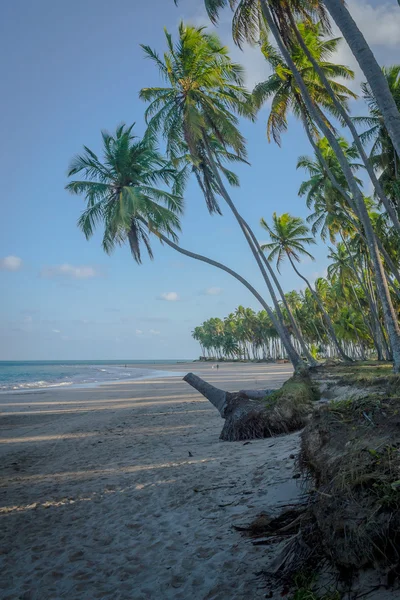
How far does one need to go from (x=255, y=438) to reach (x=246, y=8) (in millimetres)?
12569

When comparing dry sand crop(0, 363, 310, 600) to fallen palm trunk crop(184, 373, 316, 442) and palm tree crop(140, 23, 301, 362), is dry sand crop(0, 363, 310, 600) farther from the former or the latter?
palm tree crop(140, 23, 301, 362)

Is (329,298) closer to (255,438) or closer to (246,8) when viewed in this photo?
(246,8)

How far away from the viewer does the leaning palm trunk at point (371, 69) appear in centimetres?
574

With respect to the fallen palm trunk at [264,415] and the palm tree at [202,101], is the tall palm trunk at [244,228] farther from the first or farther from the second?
the fallen palm trunk at [264,415]

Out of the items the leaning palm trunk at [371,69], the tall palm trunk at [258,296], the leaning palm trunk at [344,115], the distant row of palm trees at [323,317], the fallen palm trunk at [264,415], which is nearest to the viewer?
the leaning palm trunk at [371,69]

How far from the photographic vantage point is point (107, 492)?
15.3ft

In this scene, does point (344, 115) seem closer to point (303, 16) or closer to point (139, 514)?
point (303, 16)

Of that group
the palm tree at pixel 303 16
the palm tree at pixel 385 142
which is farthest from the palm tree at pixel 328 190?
the palm tree at pixel 303 16

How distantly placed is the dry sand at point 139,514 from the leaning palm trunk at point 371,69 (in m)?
5.39

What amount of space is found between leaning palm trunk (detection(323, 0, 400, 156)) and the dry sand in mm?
5394

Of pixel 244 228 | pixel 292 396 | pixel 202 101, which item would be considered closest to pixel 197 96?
pixel 202 101

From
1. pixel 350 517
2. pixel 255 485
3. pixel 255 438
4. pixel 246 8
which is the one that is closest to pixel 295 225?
pixel 246 8

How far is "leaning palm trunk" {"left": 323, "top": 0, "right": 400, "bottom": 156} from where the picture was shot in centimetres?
574

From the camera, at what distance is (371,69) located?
584 cm
